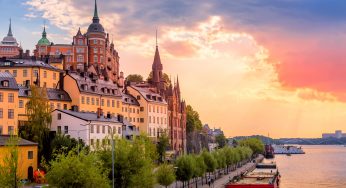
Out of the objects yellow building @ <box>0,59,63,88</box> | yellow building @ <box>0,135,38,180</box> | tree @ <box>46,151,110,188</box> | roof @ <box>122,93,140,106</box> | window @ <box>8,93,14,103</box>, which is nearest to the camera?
tree @ <box>46,151,110,188</box>

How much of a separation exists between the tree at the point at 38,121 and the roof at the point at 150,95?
44749 millimetres

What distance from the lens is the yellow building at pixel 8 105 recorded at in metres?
82.3

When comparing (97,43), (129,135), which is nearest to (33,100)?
(129,135)

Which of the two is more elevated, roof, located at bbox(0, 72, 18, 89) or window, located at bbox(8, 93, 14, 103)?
roof, located at bbox(0, 72, 18, 89)

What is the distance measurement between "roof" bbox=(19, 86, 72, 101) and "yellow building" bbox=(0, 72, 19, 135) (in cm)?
682

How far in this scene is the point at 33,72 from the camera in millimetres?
99812

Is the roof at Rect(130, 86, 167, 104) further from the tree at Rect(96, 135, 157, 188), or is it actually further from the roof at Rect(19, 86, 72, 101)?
the tree at Rect(96, 135, 157, 188)

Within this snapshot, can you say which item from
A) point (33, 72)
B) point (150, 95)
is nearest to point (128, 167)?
point (33, 72)

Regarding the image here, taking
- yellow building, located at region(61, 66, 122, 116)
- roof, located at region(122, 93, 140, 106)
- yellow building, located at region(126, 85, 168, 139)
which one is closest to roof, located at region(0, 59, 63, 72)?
yellow building, located at region(61, 66, 122, 116)

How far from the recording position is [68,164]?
1732 inches

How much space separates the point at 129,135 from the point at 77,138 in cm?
1737

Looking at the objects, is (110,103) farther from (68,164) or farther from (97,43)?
(68,164)

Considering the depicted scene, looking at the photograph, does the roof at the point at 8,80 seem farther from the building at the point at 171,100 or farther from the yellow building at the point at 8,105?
the building at the point at 171,100

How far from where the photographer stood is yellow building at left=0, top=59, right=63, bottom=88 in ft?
326
